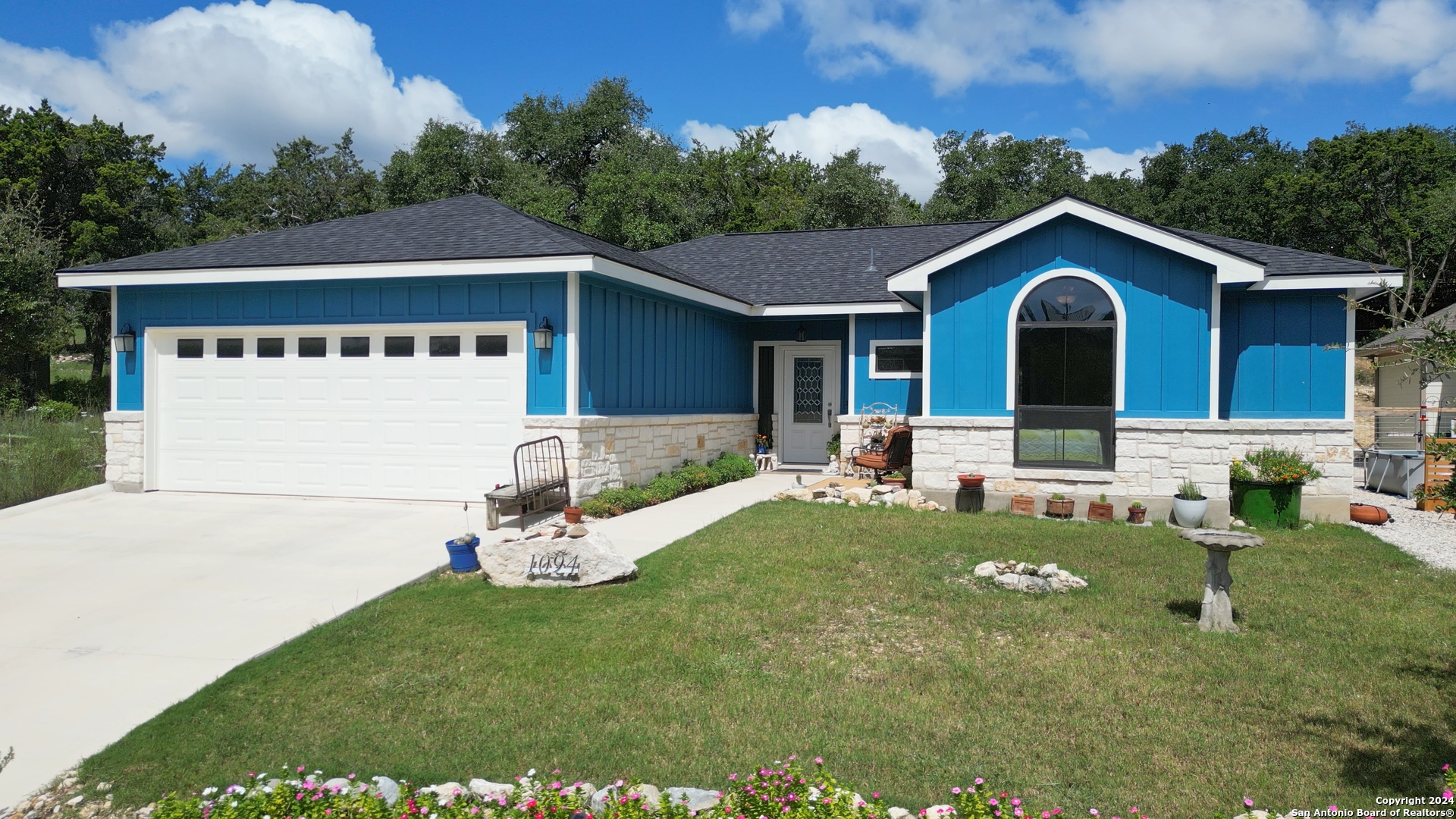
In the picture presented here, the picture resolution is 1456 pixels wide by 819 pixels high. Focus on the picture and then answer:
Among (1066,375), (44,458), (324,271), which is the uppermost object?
(324,271)

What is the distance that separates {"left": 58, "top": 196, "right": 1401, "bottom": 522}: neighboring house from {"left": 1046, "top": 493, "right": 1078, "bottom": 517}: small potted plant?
0.58ft

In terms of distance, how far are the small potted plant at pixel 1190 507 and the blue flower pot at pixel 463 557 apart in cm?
801

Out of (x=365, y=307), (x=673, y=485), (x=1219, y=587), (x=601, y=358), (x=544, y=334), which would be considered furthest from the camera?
(x=673, y=485)

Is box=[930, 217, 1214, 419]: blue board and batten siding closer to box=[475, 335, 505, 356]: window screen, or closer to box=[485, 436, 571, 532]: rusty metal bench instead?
box=[485, 436, 571, 532]: rusty metal bench

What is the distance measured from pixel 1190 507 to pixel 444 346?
9299mm

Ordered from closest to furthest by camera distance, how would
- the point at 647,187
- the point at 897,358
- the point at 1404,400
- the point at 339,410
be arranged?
the point at 339,410
the point at 897,358
the point at 1404,400
the point at 647,187

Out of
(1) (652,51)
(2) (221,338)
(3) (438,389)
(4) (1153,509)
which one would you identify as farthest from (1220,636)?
(1) (652,51)

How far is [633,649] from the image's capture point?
533 cm

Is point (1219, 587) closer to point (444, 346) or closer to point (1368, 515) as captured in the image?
point (1368, 515)

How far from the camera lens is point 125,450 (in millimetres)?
11664

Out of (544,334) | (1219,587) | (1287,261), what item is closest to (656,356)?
(544,334)

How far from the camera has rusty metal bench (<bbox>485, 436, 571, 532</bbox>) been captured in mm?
9375

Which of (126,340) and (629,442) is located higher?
(126,340)

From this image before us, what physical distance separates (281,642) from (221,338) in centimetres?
783
